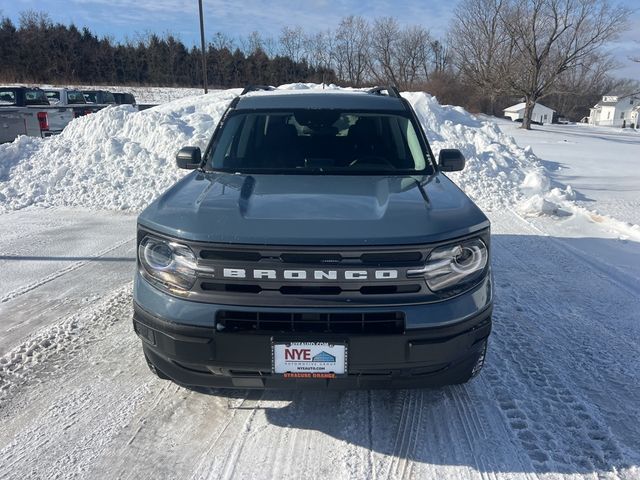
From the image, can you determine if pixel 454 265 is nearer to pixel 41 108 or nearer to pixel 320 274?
pixel 320 274

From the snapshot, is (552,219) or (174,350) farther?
(552,219)

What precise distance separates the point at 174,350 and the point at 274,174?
1533 millimetres

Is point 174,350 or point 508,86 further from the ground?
point 508,86

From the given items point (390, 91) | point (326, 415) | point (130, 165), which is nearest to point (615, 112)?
point (130, 165)

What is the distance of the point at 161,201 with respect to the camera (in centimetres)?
299

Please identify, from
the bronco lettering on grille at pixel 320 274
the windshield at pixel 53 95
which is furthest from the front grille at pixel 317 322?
the windshield at pixel 53 95

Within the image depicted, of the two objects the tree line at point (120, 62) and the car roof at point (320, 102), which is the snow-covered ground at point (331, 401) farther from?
the tree line at point (120, 62)

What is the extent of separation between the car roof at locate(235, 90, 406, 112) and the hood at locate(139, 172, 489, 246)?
1.16m

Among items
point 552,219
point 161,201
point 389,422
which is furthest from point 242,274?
point 552,219

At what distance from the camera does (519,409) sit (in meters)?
2.98

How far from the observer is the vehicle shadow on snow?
2.63 meters

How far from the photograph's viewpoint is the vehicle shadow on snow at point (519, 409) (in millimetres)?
2631

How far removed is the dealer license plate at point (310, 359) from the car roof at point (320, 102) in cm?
246

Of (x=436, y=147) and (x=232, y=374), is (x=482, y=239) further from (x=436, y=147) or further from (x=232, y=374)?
(x=436, y=147)
